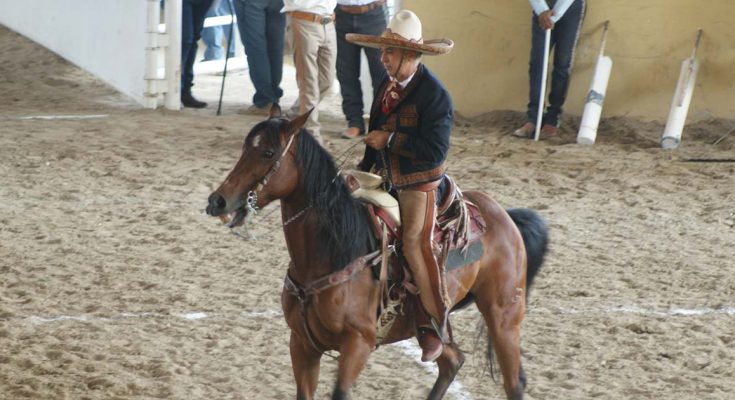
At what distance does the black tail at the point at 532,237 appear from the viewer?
17.9 feet

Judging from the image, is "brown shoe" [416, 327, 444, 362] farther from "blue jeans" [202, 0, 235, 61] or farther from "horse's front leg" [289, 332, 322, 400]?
"blue jeans" [202, 0, 235, 61]

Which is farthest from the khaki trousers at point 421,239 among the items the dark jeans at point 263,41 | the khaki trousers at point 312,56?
the dark jeans at point 263,41

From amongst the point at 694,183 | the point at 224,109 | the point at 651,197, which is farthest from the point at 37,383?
the point at 224,109

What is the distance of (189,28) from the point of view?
12.4 metres

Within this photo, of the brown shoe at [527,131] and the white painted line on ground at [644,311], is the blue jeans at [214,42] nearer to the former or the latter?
the brown shoe at [527,131]

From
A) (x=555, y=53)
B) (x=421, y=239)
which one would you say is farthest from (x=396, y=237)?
(x=555, y=53)

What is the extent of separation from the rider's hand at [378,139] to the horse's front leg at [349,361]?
781 mm

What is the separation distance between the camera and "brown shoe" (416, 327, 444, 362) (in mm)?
4961

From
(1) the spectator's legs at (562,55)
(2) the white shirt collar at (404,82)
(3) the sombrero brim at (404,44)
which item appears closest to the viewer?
(3) the sombrero brim at (404,44)

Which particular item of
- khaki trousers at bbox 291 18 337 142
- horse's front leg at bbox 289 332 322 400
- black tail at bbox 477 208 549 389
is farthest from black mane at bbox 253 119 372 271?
khaki trousers at bbox 291 18 337 142

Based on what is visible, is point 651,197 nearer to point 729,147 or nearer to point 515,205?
point 515,205

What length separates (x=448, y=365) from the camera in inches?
210

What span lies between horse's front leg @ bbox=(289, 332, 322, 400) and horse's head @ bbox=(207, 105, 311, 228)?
2.26 feet

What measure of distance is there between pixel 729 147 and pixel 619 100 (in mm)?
1264
